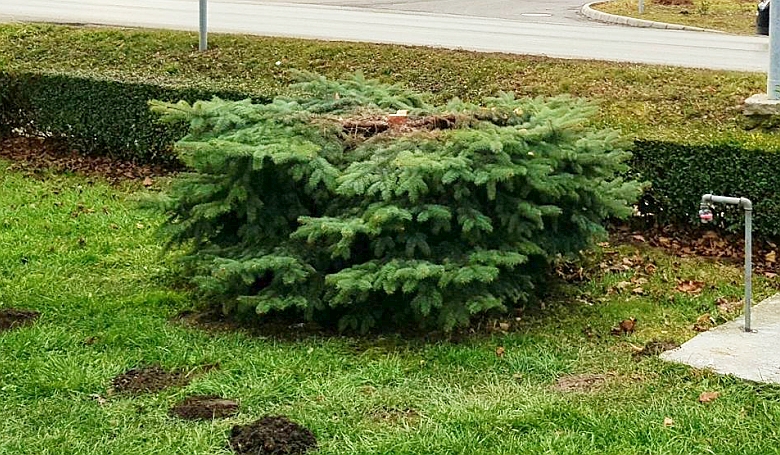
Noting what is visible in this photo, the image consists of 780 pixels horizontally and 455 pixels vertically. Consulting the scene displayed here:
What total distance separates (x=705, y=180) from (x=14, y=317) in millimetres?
4429

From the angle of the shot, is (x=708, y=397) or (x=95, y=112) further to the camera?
(x=95, y=112)

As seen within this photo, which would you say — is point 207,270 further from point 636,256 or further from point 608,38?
point 608,38

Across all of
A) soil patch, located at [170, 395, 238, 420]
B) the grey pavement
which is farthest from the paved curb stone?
soil patch, located at [170, 395, 238, 420]

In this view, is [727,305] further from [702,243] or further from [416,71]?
[416,71]

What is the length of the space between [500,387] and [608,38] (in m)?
12.2

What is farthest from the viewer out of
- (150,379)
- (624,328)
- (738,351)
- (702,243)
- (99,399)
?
(702,243)

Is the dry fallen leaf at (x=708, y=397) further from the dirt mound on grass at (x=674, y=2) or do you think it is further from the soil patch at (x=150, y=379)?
the dirt mound on grass at (x=674, y=2)

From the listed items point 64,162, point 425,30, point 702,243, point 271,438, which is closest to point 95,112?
point 64,162

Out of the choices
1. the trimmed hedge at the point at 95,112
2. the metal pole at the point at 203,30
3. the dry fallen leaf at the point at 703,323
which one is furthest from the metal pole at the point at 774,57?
the metal pole at the point at 203,30

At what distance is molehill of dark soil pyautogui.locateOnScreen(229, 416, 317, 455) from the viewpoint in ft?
14.9

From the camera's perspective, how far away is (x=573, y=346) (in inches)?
228

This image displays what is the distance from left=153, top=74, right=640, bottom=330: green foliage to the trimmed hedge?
352 cm

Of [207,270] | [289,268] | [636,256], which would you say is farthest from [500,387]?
[636,256]

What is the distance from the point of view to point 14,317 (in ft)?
20.6
